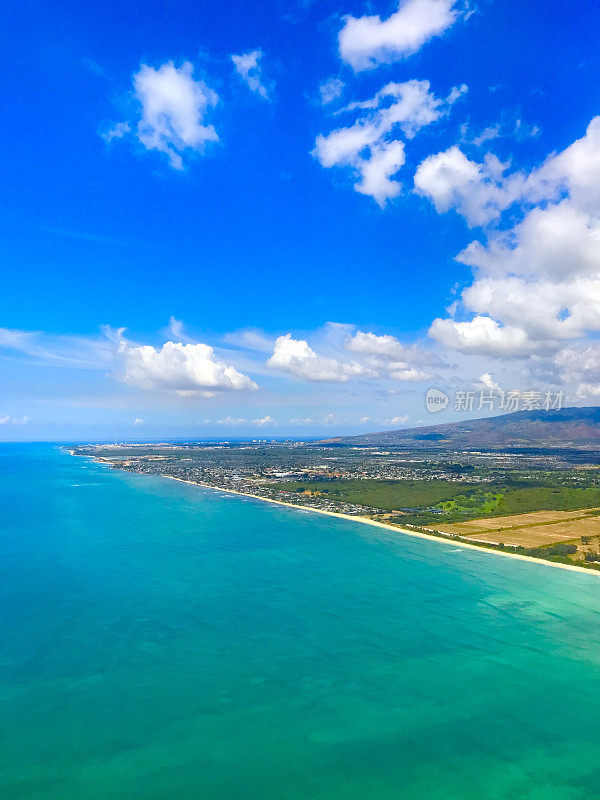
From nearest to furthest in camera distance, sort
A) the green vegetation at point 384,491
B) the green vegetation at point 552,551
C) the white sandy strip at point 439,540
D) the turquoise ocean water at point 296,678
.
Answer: the turquoise ocean water at point 296,678 → the white sandy strip at point 439,540 → the green vegetation at point 552,551 → the green vegetation at point 384,491

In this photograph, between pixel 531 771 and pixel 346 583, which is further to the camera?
pixel 346 583

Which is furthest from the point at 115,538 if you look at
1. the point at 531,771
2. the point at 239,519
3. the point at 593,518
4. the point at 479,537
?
the point at 593,518

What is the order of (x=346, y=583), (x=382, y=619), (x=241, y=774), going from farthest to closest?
(x=346, y=583), (x=382, y=619), (x=241, y=774)

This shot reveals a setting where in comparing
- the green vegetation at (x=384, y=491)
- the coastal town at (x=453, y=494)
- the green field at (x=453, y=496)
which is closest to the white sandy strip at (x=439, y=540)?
the coastal town at (x=453, y=494)

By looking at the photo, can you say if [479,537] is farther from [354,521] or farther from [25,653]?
[25,653]

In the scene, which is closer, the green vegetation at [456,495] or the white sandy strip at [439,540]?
the white sandy strip at [439,540]

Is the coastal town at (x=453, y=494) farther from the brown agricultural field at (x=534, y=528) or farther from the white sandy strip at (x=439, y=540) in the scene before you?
the white sandy strip at (x=439, y=540)

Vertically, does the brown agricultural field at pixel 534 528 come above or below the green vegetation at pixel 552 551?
below
